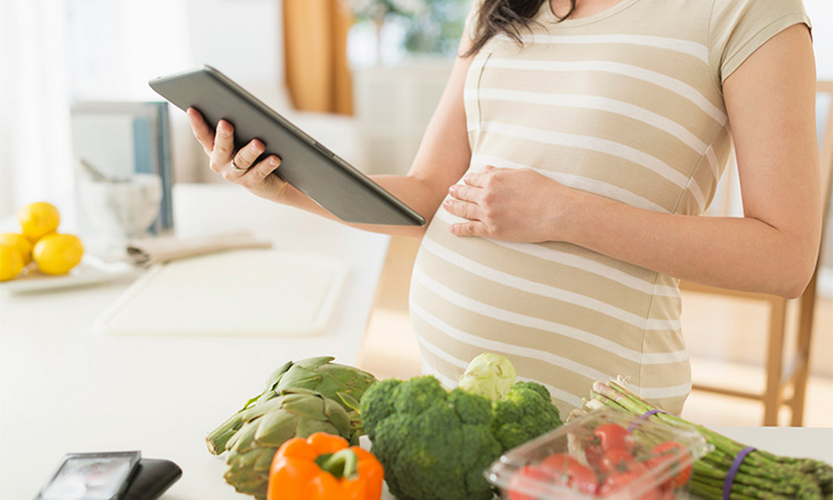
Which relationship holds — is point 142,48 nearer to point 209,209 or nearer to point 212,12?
point 212,12

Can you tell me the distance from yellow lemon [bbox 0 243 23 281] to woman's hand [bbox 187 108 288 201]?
0.55m

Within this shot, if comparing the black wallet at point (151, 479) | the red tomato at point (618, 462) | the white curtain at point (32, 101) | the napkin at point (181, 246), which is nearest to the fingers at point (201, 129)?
the black wallet at point (151, 479)

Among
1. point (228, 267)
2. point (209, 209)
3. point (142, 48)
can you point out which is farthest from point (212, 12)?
point (228, 267)

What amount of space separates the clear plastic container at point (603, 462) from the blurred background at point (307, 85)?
807 millimetres

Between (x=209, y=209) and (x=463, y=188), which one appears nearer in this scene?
(x=463, y=188)

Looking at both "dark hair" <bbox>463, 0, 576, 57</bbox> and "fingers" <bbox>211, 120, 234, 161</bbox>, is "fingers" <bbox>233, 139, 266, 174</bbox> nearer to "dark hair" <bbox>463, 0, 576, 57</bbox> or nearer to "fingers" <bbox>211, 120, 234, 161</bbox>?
"fingers" <bbox>211, 120, 234, 161</bbox>

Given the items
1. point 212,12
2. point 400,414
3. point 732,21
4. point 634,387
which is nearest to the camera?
point 400,414

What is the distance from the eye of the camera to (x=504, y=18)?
42.0 inches

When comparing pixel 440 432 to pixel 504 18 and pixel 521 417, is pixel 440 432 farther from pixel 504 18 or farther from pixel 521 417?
pixel 504 18

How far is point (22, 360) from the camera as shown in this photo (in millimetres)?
1029

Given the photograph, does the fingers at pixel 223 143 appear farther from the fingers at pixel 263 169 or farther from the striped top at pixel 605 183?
the striped top at pixel 605 183

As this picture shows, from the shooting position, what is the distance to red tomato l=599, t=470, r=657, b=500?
1.60 ft

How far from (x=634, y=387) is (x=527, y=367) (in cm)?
14

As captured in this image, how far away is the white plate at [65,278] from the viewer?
4.22 feet
